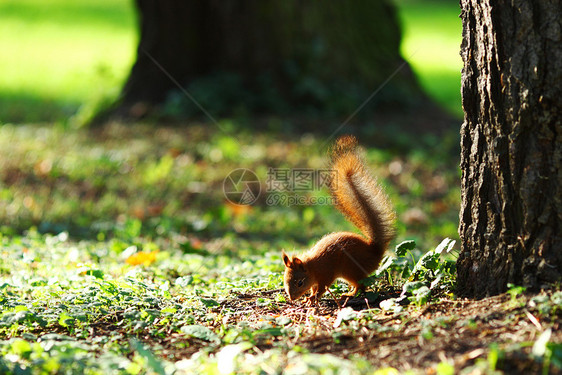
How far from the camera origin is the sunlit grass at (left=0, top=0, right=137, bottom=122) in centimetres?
1030

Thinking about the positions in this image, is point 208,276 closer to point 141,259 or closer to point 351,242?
point 141,259

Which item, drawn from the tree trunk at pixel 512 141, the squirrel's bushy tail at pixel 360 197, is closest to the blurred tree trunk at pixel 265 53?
the squirrel's bushy tail at pixel 360 197

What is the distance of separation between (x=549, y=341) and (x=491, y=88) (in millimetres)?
1090

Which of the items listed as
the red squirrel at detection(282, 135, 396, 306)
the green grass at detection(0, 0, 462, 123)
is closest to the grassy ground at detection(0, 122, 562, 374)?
the red squirrel at detection(282, 135, 396, 306)

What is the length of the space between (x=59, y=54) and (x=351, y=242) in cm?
1274

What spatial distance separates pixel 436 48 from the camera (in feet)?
54.3

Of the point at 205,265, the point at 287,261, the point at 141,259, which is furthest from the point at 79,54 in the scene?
the point at 287,261

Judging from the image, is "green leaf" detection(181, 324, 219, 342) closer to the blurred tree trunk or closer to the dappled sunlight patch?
the dappled sunlight patch

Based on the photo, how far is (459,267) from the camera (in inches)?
122

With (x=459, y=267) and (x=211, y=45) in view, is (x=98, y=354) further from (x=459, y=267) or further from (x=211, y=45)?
(x=211, y=45)

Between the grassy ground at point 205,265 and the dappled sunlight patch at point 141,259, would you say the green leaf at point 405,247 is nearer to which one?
the grassy ground at point 205,265

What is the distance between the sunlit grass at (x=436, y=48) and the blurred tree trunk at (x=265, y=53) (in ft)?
2.90

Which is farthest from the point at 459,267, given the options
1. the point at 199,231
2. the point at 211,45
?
the point at 211,45

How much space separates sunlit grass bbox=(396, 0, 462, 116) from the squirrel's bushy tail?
585 centimetres
